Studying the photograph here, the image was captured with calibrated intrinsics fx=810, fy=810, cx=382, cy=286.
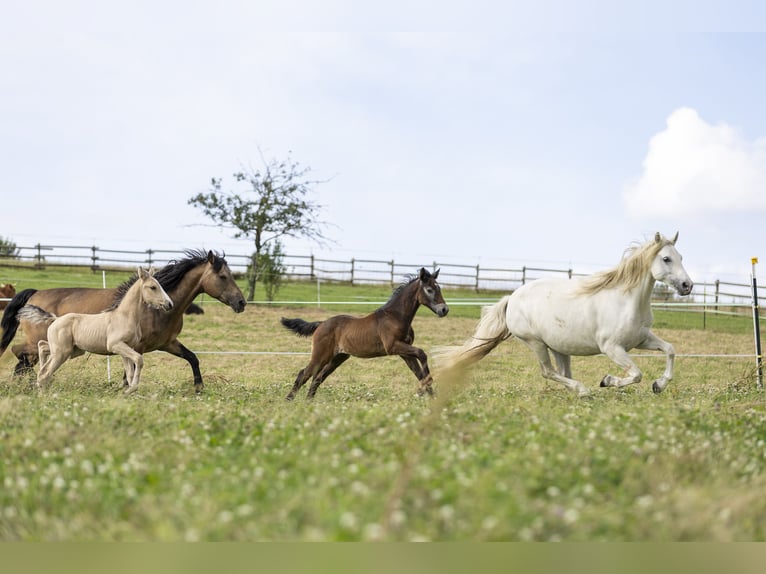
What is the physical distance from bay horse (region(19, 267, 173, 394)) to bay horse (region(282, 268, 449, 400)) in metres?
2.05

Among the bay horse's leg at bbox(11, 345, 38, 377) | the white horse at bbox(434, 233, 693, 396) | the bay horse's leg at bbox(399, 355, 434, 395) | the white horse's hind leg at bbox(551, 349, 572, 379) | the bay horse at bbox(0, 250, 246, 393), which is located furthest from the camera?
the bay horse's leg at bbox(11, 345, 38, 377)

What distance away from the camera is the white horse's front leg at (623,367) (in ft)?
31.0

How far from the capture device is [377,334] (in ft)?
35.5

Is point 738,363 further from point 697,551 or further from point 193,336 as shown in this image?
point 697,551

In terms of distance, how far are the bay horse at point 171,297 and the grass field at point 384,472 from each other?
101 inches

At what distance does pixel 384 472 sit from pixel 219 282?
7.68 meters

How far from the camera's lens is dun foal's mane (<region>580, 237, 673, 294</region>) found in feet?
32.2

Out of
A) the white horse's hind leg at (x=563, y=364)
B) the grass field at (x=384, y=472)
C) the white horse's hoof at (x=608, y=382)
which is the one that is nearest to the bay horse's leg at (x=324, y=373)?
the grass field at (x=384, y=472)

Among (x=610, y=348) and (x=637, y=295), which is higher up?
(x=637, y=295)

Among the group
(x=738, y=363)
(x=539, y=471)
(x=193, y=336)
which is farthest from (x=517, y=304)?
(x=193, y=336)

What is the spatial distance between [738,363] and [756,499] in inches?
647

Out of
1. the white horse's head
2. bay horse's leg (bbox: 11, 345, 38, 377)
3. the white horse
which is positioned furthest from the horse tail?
the white horse's head

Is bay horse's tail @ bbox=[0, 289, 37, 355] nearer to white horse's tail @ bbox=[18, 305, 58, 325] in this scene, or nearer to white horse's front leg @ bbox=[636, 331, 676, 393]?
white horse's tail @ bbox=[18, 305, 58, 325]

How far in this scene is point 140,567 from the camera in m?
2.90
